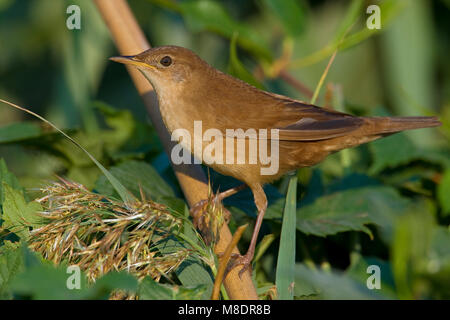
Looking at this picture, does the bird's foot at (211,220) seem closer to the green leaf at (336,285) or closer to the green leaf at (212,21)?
the green leaf at (336,285)

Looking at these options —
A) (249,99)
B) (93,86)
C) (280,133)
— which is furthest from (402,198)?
(93,86)

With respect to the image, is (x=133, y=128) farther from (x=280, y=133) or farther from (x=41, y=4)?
(x=41, y=4)

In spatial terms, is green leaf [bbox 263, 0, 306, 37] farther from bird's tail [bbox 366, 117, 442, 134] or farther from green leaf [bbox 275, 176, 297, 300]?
green leaf [bbox 275, 176, 297, 300]

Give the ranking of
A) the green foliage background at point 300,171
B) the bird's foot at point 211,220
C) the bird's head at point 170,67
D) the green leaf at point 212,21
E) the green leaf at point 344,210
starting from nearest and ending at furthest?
the green foliage background at point 300,171 → the bird's foot at point 211,220 → the green leaf at point 344,210 → the bird's head at point 170,67 → the green leaf at point 212,21

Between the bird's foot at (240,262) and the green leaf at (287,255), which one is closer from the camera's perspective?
the green leaf at (287,255)

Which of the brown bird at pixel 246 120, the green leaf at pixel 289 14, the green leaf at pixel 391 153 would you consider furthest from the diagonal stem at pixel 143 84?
the green leaf at pixel 289 14

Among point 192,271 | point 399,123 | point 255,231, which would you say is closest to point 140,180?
point 255,231

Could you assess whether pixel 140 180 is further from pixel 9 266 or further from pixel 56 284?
pixel 56 284
